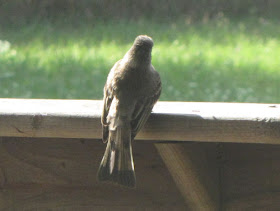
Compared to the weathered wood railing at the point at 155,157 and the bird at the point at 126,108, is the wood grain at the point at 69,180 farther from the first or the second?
the bird at the point at 126,108

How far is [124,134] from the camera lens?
2.74 m

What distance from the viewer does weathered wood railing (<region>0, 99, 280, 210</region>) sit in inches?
97.0

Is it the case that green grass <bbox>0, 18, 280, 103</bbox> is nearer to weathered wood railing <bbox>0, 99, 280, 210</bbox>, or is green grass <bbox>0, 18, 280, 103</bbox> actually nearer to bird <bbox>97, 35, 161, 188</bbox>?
bird <bbox>97, 35, 161, 188</bbox>

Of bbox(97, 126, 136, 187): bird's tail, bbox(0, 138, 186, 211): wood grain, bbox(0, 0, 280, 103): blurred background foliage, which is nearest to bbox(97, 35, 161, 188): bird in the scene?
bbox(97, 126, 136, 187): bird's tail

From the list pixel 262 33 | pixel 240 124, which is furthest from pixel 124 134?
pixel 262 33

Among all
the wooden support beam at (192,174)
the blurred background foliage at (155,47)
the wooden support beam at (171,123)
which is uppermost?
the wooden support beam at (171,123)

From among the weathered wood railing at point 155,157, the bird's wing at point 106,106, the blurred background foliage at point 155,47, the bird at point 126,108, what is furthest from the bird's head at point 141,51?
the blurred background foliage at point 155,47

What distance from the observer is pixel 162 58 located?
10.2 metres

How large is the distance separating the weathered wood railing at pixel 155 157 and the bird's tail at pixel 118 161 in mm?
86

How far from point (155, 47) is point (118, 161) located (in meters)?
8.45

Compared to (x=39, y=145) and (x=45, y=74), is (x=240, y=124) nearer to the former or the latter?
(x=39, y=145)

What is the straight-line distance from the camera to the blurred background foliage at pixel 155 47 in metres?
9.00

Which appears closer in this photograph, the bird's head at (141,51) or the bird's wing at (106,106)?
the bird's wing at (106,106)

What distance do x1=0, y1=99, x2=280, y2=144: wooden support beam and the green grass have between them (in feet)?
18.9
